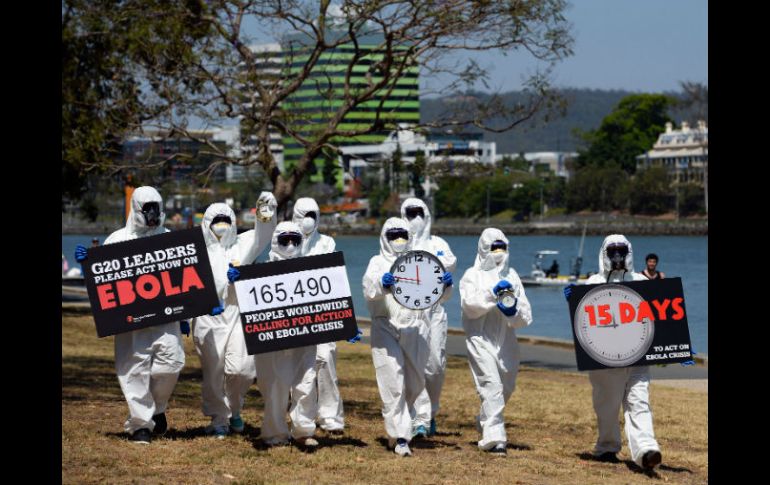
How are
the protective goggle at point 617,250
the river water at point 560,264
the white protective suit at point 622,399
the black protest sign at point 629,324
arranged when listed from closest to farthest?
the white protective suit at point 622,399 → the black protest sign at point 629,324 → the protective goggle at point 617,250 → the river water at point 560,264

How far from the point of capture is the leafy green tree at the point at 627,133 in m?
166

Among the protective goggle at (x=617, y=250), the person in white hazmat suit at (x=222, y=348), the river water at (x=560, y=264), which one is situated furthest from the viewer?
the river water at (x=560, y=264)

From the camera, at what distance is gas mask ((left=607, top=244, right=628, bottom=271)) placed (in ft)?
37.9

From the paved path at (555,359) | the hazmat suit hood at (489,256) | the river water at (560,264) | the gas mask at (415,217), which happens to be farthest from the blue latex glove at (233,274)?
the river water at (560,264)

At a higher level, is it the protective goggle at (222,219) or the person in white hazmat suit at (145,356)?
the protective goggle at (222,219)

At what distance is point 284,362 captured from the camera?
11391 mm

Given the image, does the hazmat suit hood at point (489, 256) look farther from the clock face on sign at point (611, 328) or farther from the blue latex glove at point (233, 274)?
the blue latex glove at point (233, 274)

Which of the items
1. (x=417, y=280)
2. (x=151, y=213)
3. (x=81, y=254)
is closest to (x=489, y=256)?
(x=417, y=280)

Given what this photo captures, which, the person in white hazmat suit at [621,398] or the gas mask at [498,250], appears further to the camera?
the gas mask at [498,250]

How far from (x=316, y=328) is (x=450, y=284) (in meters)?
1.29

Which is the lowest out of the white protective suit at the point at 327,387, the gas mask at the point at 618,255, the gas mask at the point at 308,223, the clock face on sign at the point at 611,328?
the white protective suit at the point at 327,387

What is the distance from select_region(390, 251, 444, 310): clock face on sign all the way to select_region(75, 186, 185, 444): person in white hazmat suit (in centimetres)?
193

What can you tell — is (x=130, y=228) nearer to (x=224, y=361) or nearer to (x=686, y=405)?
(x=224, y=361)
